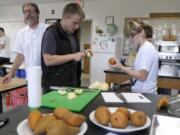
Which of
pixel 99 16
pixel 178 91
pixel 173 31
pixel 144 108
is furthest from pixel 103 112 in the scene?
pixel 99 16

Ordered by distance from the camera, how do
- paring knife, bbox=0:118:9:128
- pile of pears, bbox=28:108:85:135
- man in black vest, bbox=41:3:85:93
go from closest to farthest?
pile of pears, bbox=28:108:85:135
paring knife, bbox=0:118:9:128
man in black vest, bbox=41:3:85:93

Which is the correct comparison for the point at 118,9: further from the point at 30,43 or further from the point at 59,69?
the point at 59,69

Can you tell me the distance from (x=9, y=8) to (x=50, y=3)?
164 cm

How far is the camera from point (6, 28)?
25.4ft

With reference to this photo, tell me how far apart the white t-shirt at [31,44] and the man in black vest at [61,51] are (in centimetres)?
47

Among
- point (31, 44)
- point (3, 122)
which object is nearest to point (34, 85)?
point (3, 122)

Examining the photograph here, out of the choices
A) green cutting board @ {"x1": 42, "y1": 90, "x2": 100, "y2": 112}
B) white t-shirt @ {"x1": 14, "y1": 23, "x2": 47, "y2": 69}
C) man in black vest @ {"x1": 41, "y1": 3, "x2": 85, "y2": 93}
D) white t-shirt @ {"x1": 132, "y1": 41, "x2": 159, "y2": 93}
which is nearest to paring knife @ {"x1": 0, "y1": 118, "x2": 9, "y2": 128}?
green cutting board @ {"x1": 42, "y1": 90, "x2": 100, "y2": 112}

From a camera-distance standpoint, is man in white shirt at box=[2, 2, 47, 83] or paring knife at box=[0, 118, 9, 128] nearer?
paring knife at box=[0, 118, 9, 128]

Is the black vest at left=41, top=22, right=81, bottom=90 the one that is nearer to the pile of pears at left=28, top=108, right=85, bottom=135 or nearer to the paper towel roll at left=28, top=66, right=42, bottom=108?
the paper towel roll at left=28, top=66, right=42, bottom=108

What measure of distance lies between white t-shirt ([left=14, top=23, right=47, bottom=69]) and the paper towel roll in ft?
4.32

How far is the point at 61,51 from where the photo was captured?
193cm

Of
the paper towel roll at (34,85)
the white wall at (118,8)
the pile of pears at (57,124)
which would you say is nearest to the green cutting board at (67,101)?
the paper towel roll at (34,85)

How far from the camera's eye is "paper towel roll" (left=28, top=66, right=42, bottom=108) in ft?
3.39

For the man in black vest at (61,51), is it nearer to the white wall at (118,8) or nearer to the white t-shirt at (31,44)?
the white t-shirt at (31,44)
